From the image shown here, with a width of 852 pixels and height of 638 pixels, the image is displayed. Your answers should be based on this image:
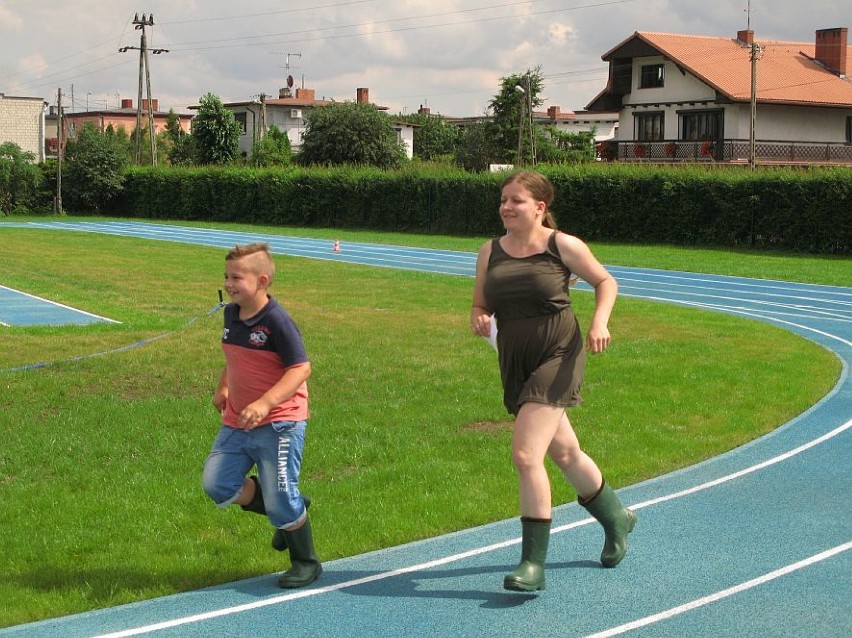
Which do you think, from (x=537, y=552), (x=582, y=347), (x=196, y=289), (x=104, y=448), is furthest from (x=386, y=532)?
(x=196, y=289)

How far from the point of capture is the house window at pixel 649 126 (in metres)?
56.5

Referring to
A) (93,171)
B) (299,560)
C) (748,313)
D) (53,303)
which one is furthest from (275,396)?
(93,171)

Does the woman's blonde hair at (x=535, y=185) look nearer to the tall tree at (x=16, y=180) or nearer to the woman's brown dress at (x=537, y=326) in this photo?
the woman's brown dress at (x=537, y=326)

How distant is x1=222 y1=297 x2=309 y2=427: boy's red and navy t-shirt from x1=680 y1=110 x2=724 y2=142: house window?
50.6 metres

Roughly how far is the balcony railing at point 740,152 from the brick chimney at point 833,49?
19.4 ft

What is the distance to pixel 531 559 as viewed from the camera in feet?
17.9

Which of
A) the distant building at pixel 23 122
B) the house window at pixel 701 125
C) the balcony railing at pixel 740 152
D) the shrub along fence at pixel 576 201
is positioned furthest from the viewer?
the distant building at pixel 23 122

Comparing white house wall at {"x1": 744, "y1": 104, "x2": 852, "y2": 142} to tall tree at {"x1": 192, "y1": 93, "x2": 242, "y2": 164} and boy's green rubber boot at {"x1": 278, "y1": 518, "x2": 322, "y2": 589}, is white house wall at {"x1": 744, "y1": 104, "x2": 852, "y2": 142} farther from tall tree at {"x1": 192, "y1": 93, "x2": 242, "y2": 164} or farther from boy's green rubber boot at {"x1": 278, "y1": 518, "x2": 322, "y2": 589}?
boy's green rubber boot at {"x1": 278, "y1": 518, "x2": 322, "y2": 589}

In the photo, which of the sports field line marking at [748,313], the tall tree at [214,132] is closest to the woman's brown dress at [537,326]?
the sports field line marking at [748,313]

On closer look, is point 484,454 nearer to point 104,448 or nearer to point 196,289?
point 104,448

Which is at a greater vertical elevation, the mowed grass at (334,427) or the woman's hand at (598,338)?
the woman's hand at (598,338)

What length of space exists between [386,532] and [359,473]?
140cm

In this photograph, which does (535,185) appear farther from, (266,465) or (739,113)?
(739,113)

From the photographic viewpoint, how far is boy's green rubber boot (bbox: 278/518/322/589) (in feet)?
18.4
